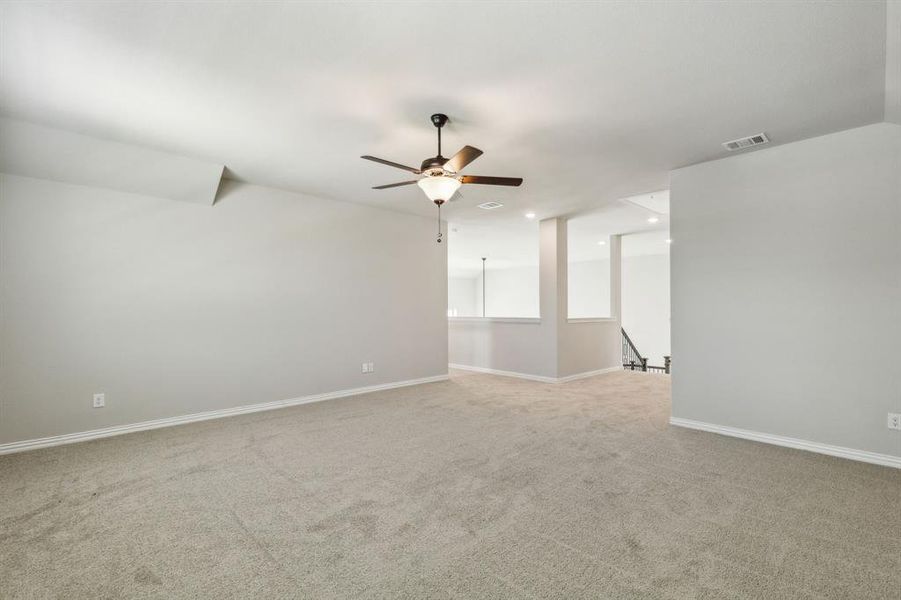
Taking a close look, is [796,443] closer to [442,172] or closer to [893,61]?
[893,61]

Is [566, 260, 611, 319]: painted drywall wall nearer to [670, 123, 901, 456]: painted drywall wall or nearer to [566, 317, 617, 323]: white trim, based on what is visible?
[566, 317, 617, 323]: white trim

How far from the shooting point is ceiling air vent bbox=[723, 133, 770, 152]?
3303mm

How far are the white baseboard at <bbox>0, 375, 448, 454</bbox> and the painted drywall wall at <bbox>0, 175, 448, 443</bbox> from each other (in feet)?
0.18

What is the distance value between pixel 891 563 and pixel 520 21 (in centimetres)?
303

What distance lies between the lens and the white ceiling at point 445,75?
1974mm

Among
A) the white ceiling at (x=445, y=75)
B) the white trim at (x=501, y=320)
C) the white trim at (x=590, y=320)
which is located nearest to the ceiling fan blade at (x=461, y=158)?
the white ceiling at (x=445, y=75)

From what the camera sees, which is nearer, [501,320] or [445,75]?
[445,75]

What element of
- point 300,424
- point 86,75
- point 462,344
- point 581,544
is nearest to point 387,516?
point 581,544

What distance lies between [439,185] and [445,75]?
2.61 ft

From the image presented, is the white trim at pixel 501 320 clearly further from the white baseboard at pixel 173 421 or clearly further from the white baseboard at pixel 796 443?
the white baseboard at pixel 796 443

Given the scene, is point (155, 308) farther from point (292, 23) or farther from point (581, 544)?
point (581, 544)

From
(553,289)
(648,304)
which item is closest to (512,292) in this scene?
(648,304)

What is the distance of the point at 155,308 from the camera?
3.96 metres

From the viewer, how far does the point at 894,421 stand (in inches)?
116
